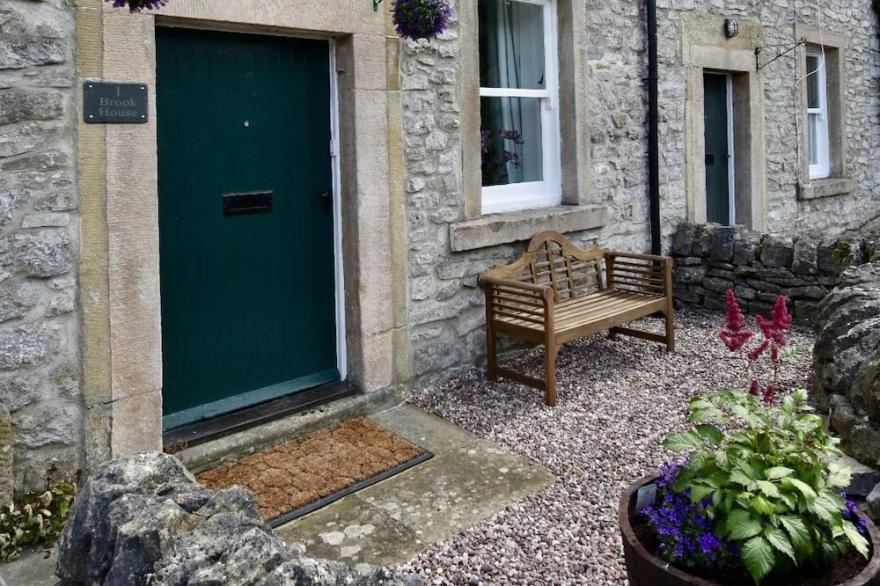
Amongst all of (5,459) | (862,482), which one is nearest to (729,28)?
(862,482)

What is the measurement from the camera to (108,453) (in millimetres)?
3645

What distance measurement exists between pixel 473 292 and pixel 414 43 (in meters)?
1.66

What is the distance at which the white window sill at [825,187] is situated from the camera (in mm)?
9031

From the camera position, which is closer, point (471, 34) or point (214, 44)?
point (214, 44)

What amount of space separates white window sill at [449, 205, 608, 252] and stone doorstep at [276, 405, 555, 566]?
140 centimetres

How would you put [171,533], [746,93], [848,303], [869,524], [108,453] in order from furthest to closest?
[746,93], [848,303], [108,453], [869,524], [171,533]

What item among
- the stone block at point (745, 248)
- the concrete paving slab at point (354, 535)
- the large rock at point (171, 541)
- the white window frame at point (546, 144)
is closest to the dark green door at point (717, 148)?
the stone block at point (745, 248)

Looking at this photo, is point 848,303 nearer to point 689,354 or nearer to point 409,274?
point 689,354

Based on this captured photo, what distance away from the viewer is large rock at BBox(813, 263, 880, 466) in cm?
340

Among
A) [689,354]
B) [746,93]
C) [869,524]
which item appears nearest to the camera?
[869,524]

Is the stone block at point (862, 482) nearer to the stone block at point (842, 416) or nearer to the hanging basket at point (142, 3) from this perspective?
the stone block at point (842, 416)

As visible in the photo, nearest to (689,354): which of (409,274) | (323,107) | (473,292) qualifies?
(473,292)

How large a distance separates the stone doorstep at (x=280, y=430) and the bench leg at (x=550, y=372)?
931mm

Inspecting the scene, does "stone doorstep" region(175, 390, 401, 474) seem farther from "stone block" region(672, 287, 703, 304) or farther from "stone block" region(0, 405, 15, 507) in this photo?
"stone block" region(672, 287, 703, 304)
